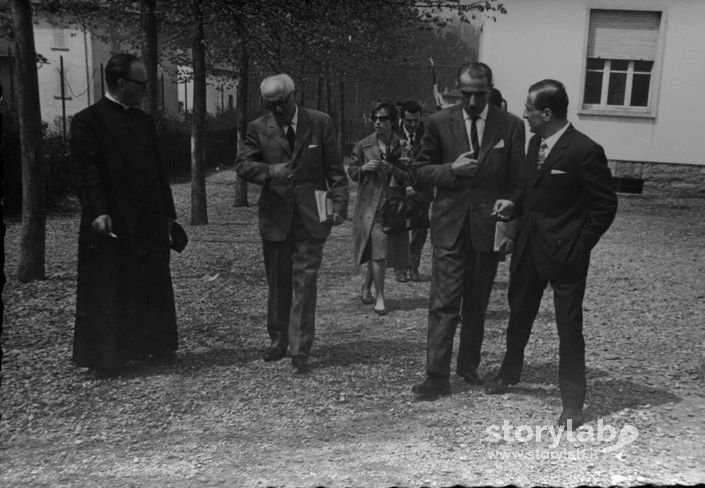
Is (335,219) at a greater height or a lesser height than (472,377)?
greater

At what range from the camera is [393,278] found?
365 inches

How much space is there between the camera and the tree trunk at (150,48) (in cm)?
1024

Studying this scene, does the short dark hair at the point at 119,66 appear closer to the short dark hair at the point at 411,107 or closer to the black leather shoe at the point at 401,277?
the short dark hair at the point at 411,107

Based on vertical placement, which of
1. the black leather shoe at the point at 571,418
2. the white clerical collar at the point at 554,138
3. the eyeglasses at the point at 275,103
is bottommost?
the black leather shoe at the point at 571,418

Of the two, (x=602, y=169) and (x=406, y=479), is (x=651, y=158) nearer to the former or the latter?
(x=602, y=169)

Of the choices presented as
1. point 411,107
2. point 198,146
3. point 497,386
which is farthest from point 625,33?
point 497,386

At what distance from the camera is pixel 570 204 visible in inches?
168

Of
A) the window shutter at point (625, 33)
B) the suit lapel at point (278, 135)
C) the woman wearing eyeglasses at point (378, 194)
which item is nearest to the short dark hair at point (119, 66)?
the suit lapel at point (278, 135)

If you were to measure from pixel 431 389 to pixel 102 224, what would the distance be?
240 centimetres

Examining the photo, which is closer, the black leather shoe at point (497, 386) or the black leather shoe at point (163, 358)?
the black leather shoe at point (497, 386)

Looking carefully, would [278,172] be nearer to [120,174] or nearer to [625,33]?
[120,174]

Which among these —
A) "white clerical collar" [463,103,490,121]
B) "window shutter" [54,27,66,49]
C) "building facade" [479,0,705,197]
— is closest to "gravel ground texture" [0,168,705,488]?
"white clerical collar" [463,103,490,121]

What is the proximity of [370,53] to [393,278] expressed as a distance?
31.1 feet

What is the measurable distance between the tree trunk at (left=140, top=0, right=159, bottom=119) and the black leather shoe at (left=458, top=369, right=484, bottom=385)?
676cm
